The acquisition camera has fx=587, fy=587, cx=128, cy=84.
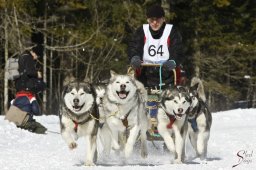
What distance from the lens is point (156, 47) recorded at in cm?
739

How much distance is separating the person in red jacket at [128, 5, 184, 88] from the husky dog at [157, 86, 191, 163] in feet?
2.16

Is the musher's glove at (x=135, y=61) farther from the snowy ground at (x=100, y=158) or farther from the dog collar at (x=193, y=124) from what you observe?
the snowy ground at (x=100, y=158)

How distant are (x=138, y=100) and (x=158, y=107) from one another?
245 millimetres

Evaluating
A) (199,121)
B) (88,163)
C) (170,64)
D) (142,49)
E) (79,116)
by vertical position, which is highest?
(142,49)

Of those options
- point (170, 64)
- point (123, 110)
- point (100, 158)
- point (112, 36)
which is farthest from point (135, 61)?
point (112, 36)

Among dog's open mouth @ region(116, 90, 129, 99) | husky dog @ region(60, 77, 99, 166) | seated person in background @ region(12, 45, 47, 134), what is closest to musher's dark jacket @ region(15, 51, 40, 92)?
seated person in background @ region(12, 45, 47, 134)

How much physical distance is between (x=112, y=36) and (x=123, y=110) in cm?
1445

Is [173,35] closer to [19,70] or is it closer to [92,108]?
[92,108]

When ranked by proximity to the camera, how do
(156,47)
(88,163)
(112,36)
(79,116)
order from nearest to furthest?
(88,163)
(79,116)
(156,47)
(112,36)

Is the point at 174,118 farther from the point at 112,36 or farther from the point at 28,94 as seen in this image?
the point at 112,36

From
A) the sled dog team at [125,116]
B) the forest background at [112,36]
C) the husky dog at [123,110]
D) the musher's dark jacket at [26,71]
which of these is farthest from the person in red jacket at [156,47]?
the forest background at [112,36]

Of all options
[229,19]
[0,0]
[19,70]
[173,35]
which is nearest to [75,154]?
[173,35]

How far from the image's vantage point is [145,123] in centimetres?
702

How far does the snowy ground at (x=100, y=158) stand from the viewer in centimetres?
609
